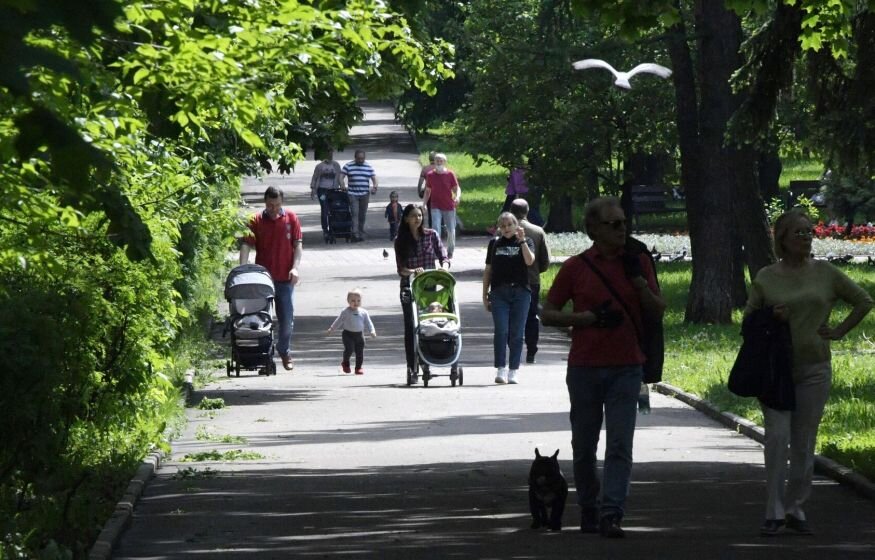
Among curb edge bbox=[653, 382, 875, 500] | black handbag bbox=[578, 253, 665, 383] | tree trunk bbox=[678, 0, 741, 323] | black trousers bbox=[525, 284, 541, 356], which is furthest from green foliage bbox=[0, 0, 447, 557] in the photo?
tree trunk bbox=[678, 0, 741, 323]

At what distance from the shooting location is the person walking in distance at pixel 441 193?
33.7 meters

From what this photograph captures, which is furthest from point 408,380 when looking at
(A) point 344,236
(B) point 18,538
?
(A) point 344,236

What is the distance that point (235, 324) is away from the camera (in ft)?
63.3

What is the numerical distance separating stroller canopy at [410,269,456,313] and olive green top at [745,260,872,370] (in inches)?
351

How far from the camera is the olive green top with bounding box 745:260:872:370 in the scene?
10.1 m

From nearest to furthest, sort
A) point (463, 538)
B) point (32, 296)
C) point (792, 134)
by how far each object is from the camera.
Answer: point (463, 538) → point (32, 296) → point (792, 134)

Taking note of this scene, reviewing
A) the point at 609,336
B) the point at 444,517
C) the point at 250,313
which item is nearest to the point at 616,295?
the point at 609,336

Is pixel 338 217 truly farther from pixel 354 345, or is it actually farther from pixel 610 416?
pixel 610 416

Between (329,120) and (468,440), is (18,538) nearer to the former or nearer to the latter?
(468,440)

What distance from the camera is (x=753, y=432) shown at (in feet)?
48.7

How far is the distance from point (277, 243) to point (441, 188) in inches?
546

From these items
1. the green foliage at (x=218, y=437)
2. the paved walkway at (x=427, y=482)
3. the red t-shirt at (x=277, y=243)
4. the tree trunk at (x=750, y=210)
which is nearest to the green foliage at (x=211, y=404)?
the paved walkway at (x=427, y=482)

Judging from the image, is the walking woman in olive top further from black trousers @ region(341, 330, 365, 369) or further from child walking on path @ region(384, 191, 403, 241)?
child walking on path @ region(384, 191, 403, 241)

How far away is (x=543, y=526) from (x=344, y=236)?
30241mm
